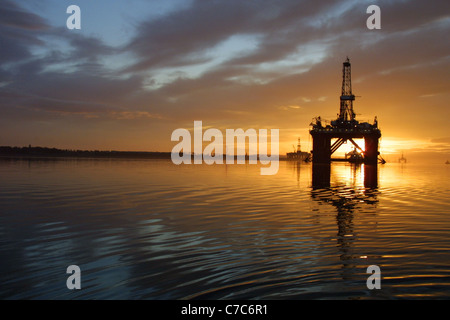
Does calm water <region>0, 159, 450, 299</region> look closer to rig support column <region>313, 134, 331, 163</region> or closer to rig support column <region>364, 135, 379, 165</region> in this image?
rig support column <region>313, 134, 331, 163</region>

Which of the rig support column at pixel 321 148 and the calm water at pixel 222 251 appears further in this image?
the rig support column at pixel 321 148

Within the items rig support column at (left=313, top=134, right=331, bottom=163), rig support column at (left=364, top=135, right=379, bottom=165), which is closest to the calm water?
rig support column at (left=313, top=134, right=331, bottom=163)

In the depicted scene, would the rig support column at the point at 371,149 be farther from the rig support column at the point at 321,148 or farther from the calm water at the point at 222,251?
the calm water at the point at 222,251

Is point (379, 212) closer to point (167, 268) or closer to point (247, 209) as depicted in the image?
point (247, 209)

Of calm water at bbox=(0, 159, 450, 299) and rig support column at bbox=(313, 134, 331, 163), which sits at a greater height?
rig support column at bbox=(313, 134, 331, 163)

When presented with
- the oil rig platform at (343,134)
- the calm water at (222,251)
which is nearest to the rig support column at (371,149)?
the oil rig platform at (343,134)

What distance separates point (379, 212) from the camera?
1830 cm

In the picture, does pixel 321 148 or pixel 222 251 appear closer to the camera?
pixel 222 251

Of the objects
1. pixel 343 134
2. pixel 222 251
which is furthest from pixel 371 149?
pixel 222 251

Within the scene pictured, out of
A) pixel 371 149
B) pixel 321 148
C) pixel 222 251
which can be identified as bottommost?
pixel 222 251

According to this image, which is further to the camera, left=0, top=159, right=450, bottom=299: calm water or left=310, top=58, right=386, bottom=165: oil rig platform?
left=310, top=58, right=386, bottom=165: oil rig platform

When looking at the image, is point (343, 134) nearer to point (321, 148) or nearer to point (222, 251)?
point (321, 148)
